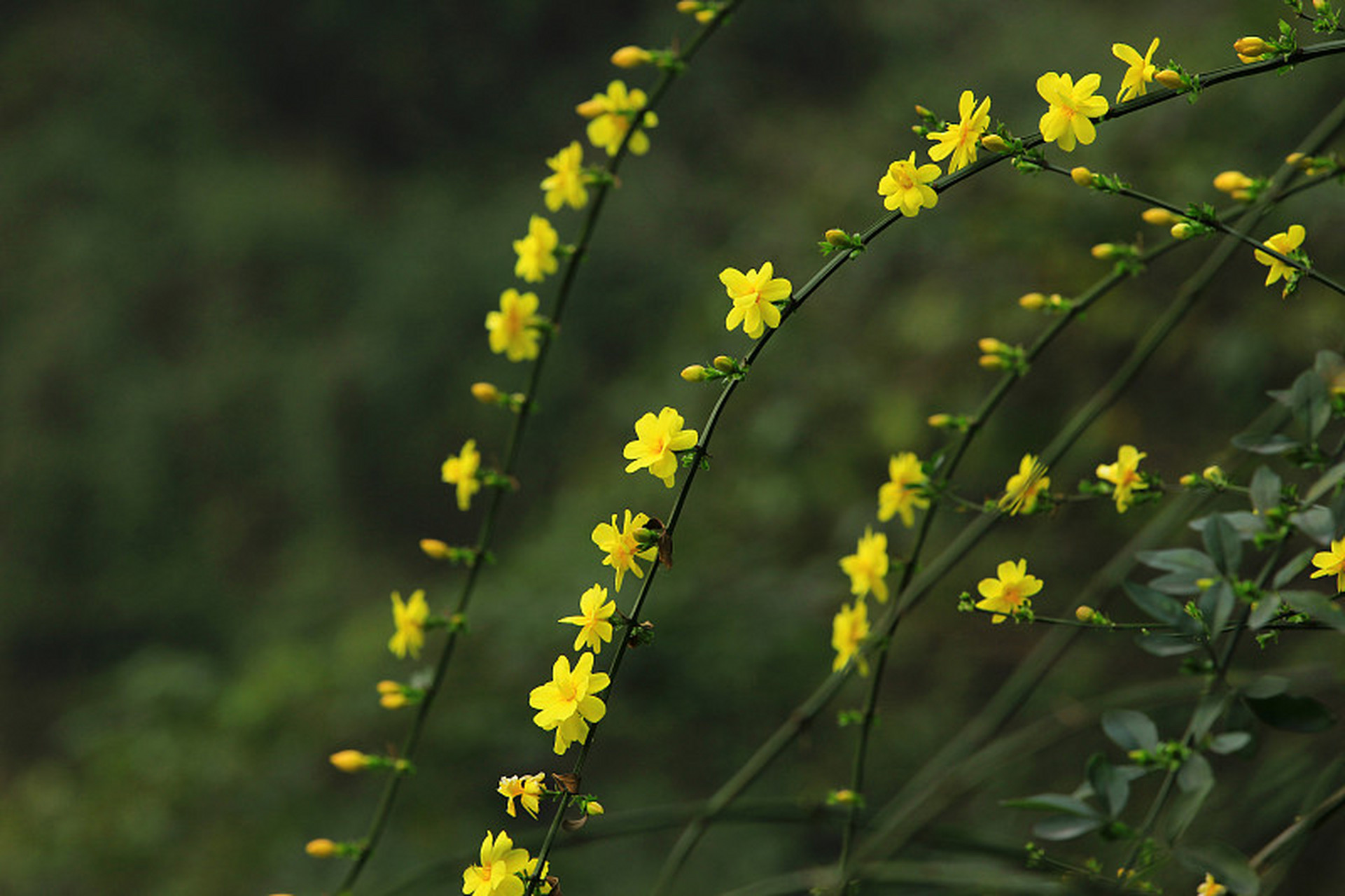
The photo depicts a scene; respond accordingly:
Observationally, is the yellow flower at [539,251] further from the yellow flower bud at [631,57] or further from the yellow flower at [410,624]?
the yellow flower at [410,624]

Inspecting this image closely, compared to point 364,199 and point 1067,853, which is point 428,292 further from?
point 1067,853

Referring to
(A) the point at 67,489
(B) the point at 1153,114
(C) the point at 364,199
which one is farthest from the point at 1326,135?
(A) the point at 67,489

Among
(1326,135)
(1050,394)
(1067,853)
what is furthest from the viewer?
(1050,394)

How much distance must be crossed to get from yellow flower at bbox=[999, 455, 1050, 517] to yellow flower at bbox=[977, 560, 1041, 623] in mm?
36

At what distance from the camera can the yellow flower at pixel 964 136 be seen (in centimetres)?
60

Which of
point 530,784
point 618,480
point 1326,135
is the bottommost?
point 530,784

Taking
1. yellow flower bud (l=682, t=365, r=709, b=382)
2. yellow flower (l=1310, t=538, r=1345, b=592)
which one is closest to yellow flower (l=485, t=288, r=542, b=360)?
yellow flower bud (l=682, t=365, r=709, b=382)

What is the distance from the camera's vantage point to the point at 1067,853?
4.33 ft

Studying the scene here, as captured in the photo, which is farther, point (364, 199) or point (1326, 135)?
point (364, 199)

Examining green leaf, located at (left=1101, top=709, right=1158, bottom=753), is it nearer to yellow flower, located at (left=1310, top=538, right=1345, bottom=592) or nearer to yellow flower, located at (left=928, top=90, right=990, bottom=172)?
yellow flower, located at (left=1310, top=538, right=1345, bottom=592)

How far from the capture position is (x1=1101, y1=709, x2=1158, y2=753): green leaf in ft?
1.87

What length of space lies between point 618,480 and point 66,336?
6.15 feet

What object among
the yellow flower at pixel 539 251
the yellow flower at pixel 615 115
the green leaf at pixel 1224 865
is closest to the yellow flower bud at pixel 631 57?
the yellow flower at pixel 615 115

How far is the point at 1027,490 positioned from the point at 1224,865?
23cm
